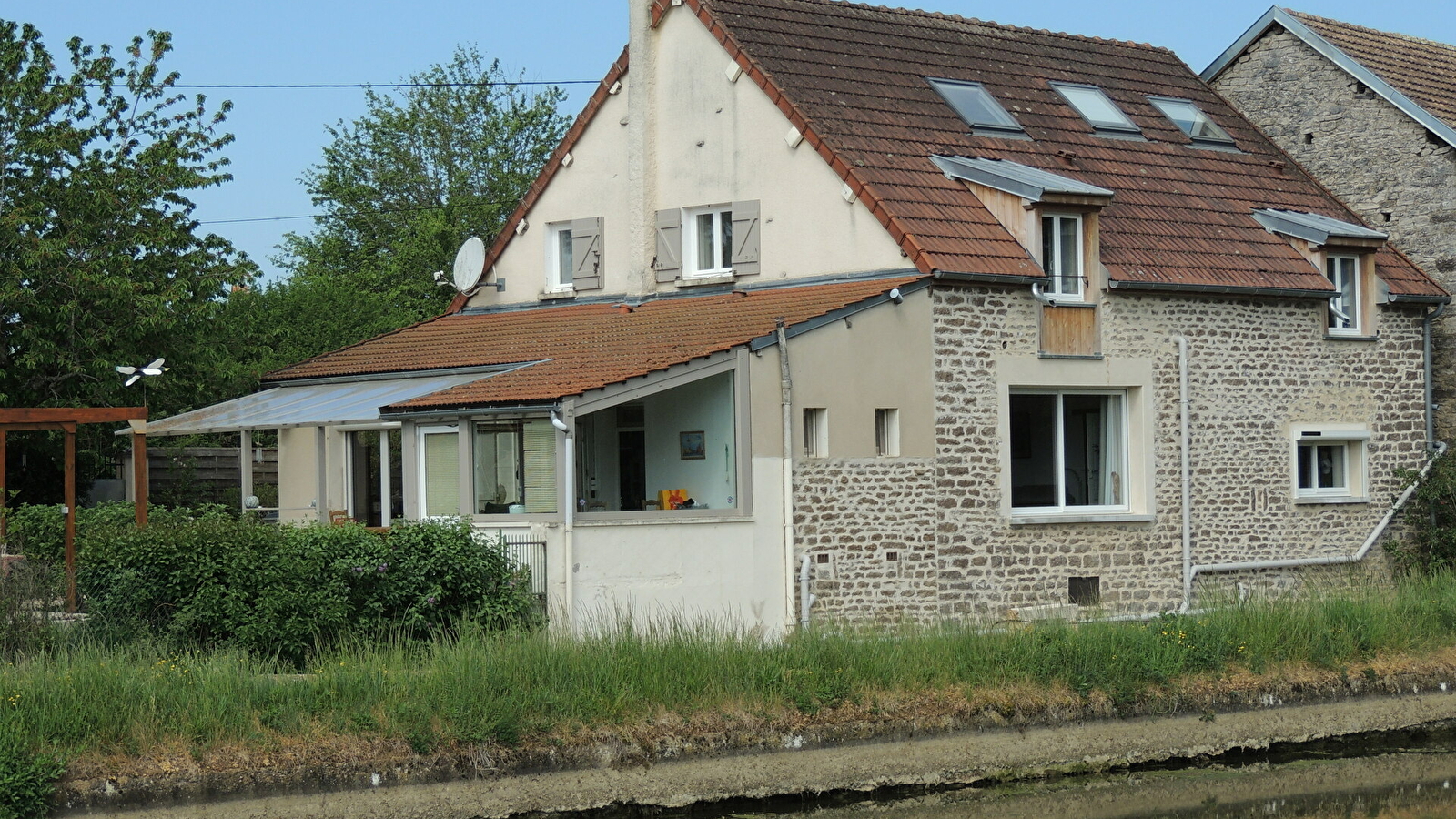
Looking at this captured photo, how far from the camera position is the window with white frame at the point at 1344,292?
76.9 ft

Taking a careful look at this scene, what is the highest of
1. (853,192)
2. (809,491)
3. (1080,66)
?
(1080,66)

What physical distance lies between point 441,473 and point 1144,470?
8.02 metres

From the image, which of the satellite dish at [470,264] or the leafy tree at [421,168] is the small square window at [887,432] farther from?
the leafy tree at [421,168]

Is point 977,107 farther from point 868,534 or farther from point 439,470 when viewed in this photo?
point 439,470

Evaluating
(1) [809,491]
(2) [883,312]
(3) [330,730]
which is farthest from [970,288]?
(3) [330,730]

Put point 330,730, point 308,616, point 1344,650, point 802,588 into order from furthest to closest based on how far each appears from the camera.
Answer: point 802,588 < point 1344,650 < point 308,616 < point 330,730

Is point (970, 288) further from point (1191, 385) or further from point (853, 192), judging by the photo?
point (1191, 385)

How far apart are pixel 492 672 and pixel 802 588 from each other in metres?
5.39

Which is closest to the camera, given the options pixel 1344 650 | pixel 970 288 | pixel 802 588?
pixel 1344 650

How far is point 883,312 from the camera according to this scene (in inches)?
775

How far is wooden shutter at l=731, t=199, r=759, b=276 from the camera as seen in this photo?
22.1 m

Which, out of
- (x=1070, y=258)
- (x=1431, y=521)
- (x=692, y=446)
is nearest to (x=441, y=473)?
(x=692, y=446)

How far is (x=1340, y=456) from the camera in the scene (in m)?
23.8

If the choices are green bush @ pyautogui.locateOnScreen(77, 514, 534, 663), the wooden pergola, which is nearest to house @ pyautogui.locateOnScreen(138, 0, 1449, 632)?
green bush @ pyautogui.locateOnScreen(77, 514, 534, 663)
